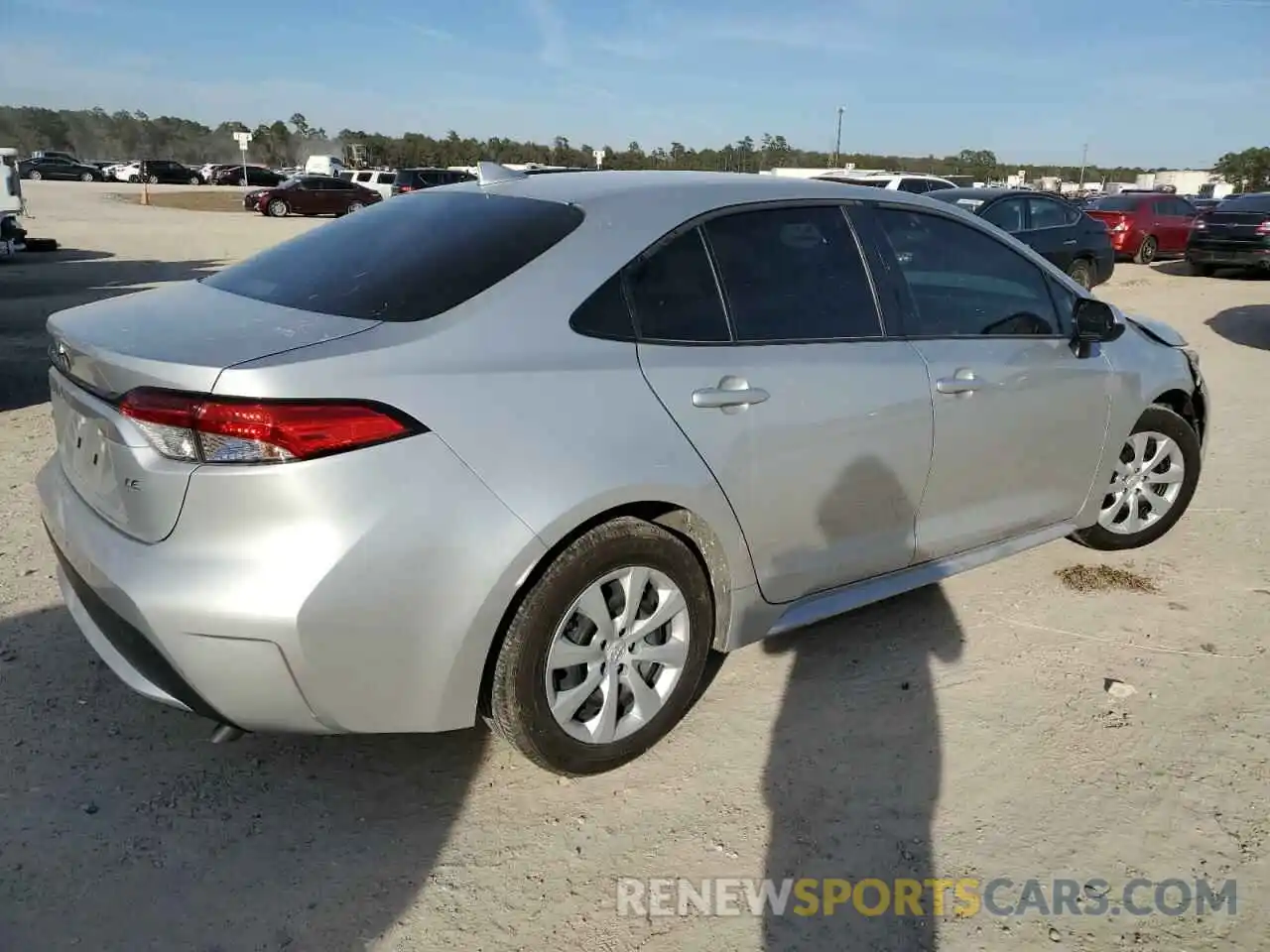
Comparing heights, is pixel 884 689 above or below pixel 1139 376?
below

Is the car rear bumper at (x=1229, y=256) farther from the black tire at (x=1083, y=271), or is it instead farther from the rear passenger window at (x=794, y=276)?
the rear passenger window at (x=794, y=276)

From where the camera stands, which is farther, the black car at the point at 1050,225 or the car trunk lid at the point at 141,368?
the black car at the point at 1050,225

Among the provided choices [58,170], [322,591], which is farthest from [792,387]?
[58,170]

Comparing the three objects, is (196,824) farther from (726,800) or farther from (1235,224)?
(1235,224)

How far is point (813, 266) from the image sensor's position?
126 inches

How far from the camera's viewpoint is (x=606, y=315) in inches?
106

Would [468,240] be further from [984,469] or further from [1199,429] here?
[1199,429]

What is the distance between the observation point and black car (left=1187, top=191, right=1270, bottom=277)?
54.6 ft

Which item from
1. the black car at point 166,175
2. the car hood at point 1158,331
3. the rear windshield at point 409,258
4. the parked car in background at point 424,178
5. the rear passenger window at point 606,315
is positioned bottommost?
the car hood at point 1158,331

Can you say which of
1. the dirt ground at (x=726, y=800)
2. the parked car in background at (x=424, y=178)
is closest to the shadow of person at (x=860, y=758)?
the dirt ground at (x=726, y=800)

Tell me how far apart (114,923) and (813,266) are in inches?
107

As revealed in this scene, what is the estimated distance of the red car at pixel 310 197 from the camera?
32.2m

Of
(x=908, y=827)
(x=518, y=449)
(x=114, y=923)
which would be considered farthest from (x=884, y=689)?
(x=114, y=923)

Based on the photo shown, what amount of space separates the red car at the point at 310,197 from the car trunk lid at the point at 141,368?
31550 millimetres
